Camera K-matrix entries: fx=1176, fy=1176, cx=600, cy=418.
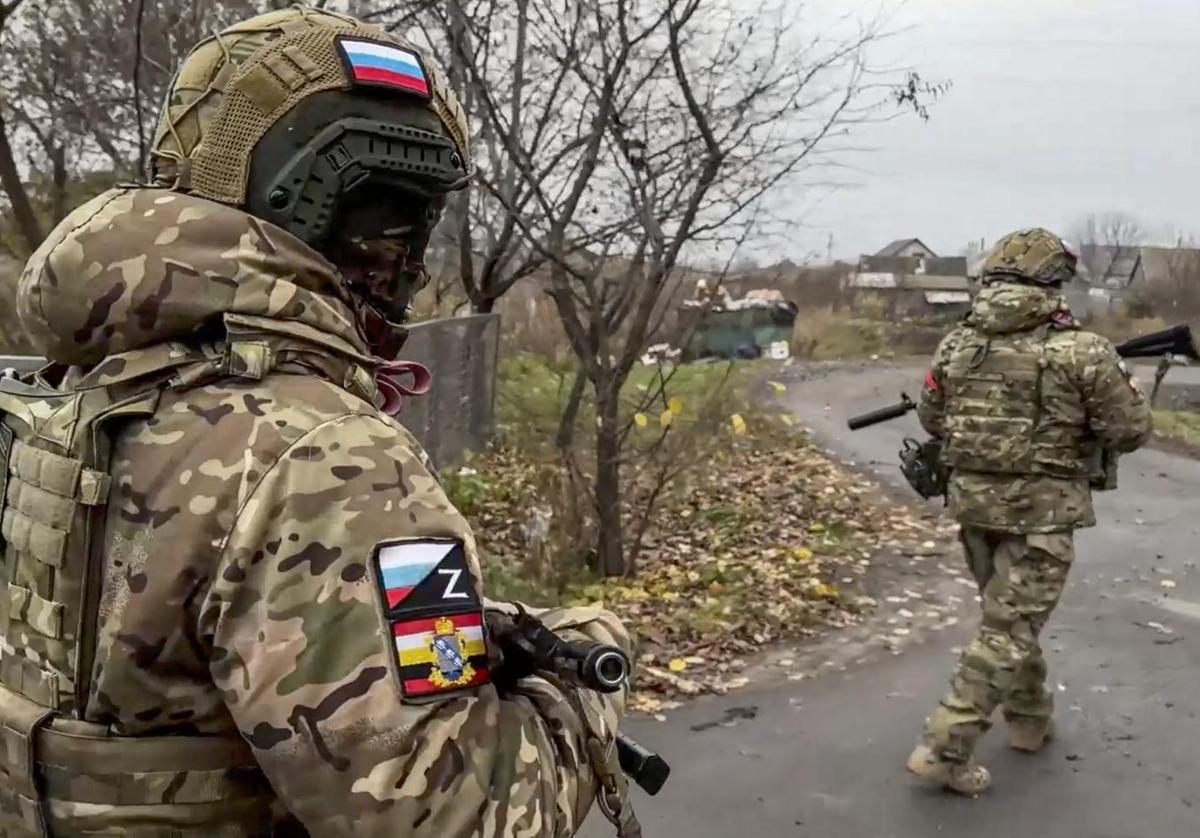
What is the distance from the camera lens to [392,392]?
1875mm

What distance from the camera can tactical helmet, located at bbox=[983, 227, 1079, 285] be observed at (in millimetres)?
4719

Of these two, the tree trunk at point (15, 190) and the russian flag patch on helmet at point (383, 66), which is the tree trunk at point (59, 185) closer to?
the tree trunk at point (15, 190)

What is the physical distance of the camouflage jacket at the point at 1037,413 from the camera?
454 centimetres

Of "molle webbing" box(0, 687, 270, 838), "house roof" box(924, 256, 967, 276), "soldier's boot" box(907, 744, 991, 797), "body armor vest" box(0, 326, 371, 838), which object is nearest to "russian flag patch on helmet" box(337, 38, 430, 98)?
"body armor vest" box(0, 326, 371, 838)

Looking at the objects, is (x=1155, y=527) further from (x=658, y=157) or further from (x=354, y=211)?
(x=354, y=211)

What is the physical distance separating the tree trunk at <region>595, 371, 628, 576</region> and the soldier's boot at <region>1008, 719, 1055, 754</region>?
2.76m

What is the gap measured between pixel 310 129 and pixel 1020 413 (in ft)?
12.3

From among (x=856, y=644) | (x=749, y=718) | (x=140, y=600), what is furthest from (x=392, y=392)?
(x=856, y=644)

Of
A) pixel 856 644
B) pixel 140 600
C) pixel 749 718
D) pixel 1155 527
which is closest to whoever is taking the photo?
pixel 140 600

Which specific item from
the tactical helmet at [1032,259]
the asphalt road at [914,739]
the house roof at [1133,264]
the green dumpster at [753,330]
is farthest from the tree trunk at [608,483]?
the house roof at [1133,264]

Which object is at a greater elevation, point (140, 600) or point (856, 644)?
point (140, 600)

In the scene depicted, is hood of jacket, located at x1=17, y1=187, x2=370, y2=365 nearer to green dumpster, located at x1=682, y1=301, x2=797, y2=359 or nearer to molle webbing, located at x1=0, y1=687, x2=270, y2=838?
molle webbing, located at x1=0, y1=687, x2=270, y2=838

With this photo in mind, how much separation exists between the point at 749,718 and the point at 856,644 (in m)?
1.29

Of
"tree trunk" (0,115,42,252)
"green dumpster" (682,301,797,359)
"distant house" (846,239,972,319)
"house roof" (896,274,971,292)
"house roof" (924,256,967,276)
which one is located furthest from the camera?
"house roof" (924,256,967,276)
